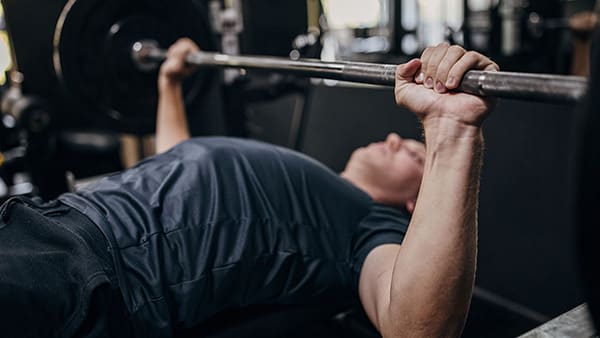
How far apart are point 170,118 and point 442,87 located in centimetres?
122

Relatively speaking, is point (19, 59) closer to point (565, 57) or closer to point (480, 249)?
point (480, 249)

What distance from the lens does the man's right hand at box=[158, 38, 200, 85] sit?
6.23ft

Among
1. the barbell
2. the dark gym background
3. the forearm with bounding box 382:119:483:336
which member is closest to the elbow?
the forearm with bounding box 382:119:483:336

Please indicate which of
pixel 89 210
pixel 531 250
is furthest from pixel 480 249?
pixel 89 210

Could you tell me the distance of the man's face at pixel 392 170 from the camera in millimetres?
1679

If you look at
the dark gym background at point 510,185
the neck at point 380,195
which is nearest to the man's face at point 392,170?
the neck at point 380,195

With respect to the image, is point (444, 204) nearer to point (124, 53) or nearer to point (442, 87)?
point (442, 87)

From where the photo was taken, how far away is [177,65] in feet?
6.23

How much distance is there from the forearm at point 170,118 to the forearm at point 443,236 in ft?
3.73

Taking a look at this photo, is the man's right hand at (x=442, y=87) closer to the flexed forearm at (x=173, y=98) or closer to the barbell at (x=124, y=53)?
the barbell at (x=124, y=53)

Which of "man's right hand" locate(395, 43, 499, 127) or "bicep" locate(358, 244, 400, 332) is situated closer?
"man's right hand" locate(395, 43, 499, 127)

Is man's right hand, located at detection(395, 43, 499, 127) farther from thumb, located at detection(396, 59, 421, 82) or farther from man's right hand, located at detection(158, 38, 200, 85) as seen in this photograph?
man's right hand, located at detection(158, 38, 200, 85)

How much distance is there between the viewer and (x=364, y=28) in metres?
4.43

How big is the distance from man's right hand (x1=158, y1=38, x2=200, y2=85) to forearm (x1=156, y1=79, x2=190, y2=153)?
0.01 m
